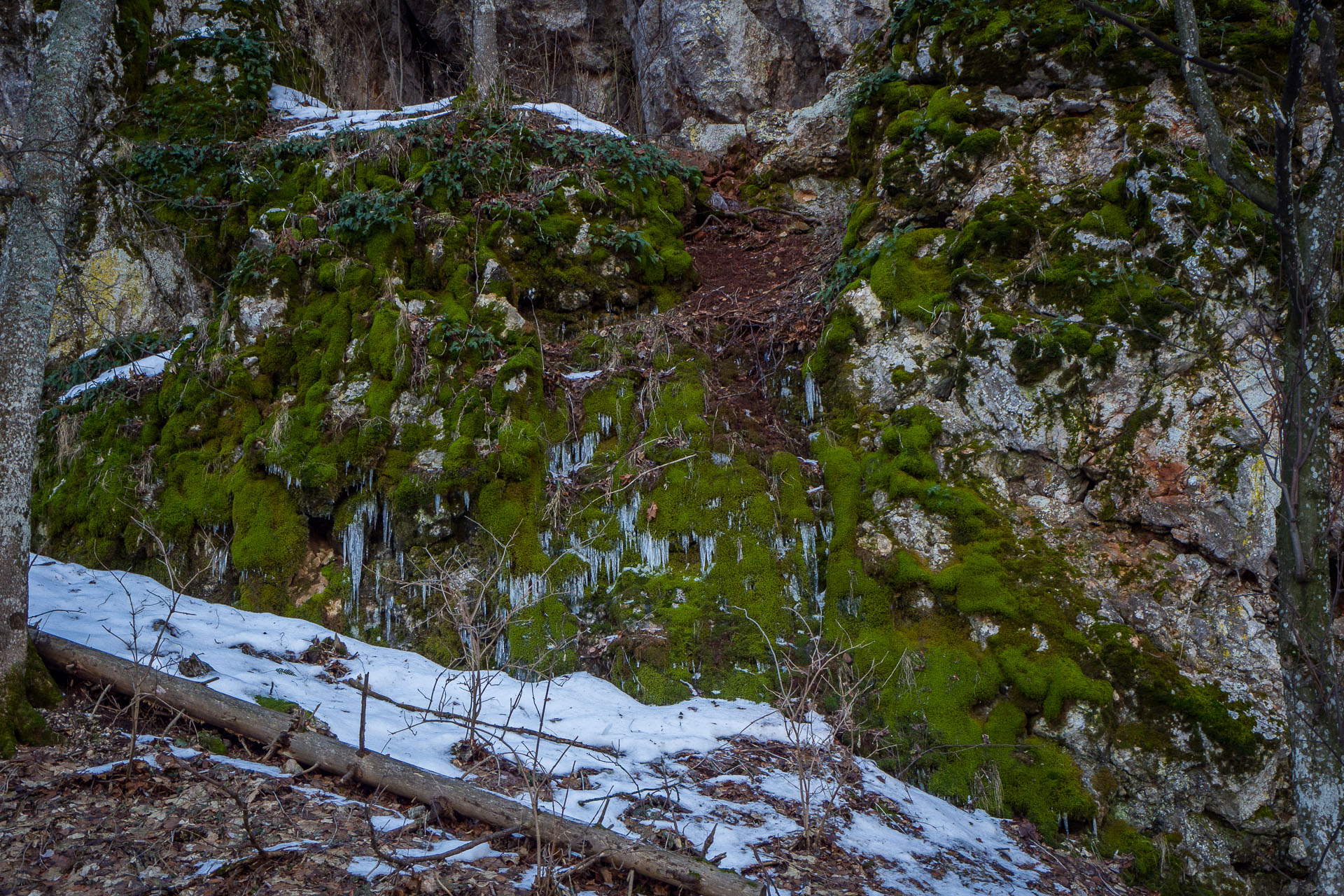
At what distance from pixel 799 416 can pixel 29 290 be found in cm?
538

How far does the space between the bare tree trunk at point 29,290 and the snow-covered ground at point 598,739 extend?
475mm

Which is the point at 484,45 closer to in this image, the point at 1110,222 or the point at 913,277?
the point at 913,277

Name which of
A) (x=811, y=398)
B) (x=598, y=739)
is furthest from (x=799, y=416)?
(x=598, y=739)

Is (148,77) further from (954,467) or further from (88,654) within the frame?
(954,467)

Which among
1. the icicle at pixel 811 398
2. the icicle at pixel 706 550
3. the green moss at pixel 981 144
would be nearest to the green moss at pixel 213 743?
the icicle at pixel 706 550

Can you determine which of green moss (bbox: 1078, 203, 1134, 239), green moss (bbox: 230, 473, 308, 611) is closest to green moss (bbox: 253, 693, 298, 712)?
green moss (bbox: 230, 473, 308, 611)

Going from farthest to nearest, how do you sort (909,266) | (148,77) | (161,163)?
1. (148,77)
2. (161,163)
3. (909,266)

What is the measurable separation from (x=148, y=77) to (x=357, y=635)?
328 inches

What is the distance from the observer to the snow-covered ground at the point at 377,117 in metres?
8.49

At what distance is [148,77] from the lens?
905cm

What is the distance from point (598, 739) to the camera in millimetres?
4277

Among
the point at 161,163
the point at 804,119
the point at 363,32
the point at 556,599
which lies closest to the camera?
the point at 556,599

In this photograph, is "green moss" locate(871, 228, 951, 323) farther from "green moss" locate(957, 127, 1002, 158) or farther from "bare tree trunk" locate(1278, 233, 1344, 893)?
"bare tree trunk" locate(1278, 233, 1344, 893)

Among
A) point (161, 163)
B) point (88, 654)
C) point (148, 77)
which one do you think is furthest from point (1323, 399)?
point (148, 77)
